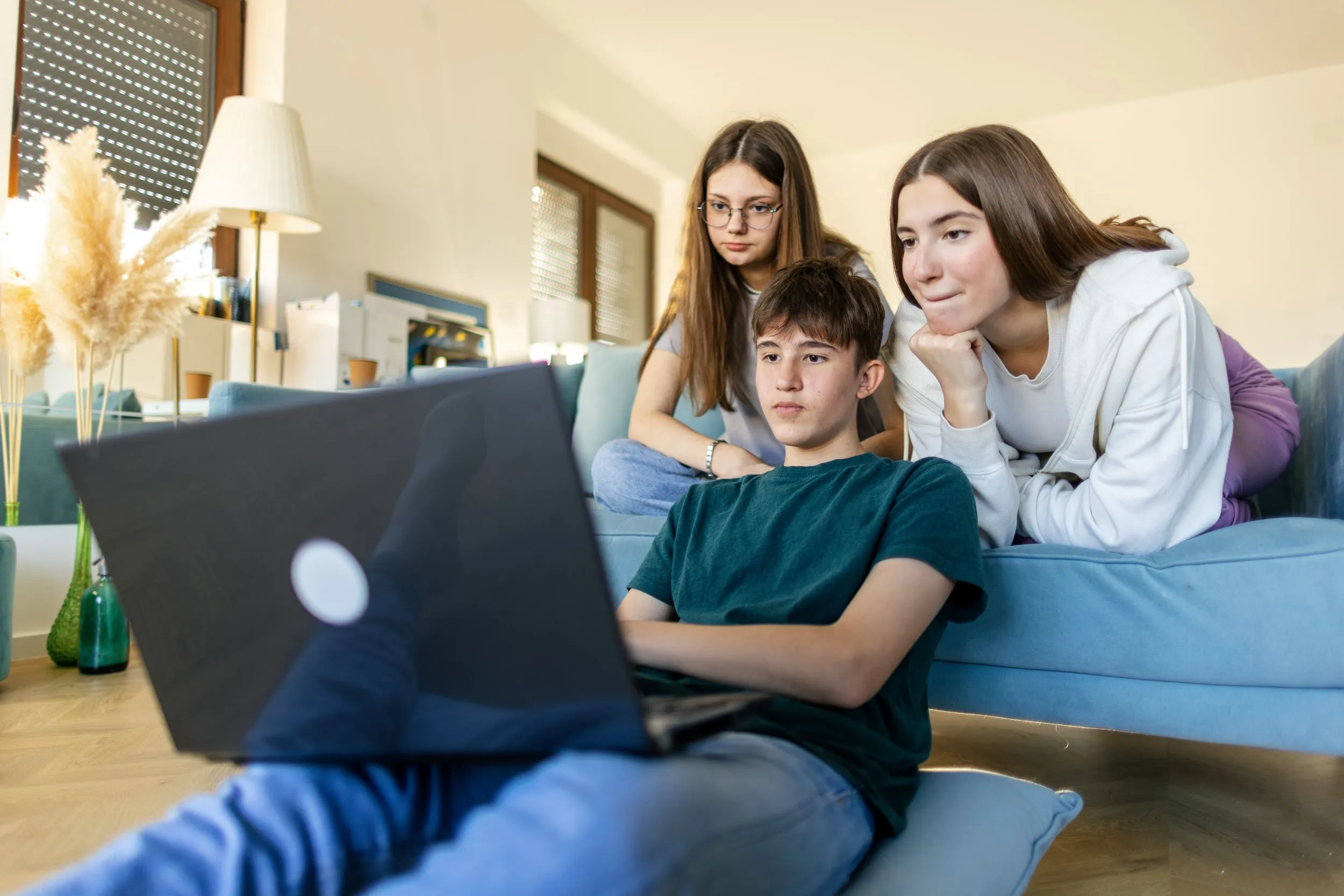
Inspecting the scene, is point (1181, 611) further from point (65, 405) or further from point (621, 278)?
point (621, 278)

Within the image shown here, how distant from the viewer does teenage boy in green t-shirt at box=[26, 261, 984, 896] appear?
468 millimetres

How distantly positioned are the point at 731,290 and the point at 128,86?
2715 millimetres

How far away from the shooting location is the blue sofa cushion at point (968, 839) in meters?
0.80

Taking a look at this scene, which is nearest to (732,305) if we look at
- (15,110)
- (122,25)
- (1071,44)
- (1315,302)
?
(15,110)

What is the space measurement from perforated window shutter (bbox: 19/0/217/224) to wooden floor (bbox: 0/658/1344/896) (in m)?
2.07

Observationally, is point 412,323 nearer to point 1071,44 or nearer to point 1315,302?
point 1071,44

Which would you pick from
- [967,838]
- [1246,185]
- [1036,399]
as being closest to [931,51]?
[1246,185]

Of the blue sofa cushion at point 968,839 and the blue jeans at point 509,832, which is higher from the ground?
the blue jeans at point 509,832

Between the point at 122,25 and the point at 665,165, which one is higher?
the point at 665,165

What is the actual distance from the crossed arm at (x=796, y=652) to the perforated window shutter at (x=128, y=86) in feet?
10.2

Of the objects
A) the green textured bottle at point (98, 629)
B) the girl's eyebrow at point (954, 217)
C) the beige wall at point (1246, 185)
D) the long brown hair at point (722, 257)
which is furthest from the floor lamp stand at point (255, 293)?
the beige wall at point (1246, 185)

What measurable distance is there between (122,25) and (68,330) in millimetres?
1846

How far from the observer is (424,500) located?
487 mm

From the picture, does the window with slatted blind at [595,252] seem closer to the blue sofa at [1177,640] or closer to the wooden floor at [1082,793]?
the wooden floor at [1082,793]
